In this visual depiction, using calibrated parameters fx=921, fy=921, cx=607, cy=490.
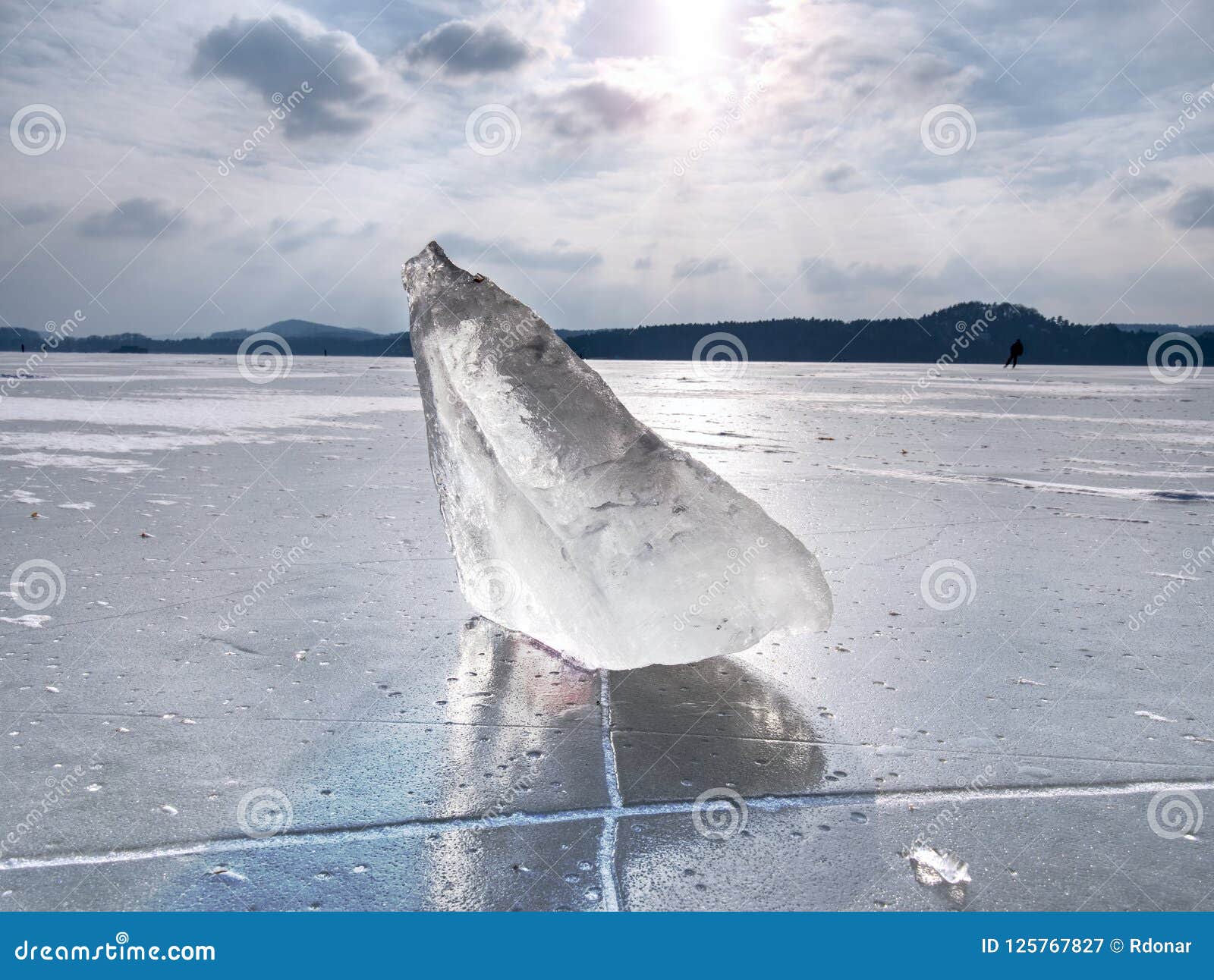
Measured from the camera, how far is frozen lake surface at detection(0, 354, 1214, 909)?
6.59ft

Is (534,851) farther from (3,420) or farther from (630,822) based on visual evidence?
(3,420)

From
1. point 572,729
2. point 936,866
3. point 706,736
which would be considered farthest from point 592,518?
point 936,866

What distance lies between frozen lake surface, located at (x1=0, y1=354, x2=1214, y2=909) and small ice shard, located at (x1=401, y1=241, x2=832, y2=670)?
0.21m

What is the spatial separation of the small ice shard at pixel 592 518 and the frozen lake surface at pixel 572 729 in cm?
21

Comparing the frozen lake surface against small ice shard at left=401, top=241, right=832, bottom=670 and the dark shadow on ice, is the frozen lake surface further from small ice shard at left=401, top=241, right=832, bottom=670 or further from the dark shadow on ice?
small ice shard at left=401, top=241, right=832, bottom=670

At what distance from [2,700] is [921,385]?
86.0ft

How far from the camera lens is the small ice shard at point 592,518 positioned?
3.11 metres

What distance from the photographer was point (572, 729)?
2760 mm

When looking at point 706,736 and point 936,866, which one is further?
point 706,736

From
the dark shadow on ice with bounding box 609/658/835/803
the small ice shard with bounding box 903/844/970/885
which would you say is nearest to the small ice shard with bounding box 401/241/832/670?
the dark shadow on ice with bounding box 609/658/835/803

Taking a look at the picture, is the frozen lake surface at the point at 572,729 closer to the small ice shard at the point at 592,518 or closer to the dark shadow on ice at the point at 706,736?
the dark shadow on ice at the point at 706,736

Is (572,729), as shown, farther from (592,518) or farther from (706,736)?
(592,518)

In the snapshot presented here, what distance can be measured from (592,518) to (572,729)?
2.45 feet

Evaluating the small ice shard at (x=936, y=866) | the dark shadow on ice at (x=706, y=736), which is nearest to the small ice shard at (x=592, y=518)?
the dark shadow on ice at (x=706, y=736)
